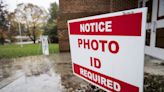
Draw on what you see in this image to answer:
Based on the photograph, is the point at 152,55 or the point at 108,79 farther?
the point at 152,55

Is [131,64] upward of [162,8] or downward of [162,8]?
downward

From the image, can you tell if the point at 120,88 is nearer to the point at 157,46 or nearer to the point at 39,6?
the point at 157,46

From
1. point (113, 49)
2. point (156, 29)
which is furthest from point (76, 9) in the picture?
point (113, 49)

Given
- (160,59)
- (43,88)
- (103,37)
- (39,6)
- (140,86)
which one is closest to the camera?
(140,86)

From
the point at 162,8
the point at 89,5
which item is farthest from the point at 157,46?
the point at 89,5

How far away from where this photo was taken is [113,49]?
1.10 metres

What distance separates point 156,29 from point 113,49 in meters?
6.07

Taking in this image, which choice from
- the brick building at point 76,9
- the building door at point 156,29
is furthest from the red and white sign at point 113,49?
the brick building at point 76,9

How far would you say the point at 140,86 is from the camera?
0.96 meters

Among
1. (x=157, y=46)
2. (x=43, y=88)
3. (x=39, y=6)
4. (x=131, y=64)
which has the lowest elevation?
(x=43, y=88)

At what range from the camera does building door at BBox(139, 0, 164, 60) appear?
6.08 m

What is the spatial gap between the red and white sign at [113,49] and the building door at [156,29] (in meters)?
5.31

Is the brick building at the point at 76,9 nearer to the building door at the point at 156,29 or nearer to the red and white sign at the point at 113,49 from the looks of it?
the building door at the point at 156,29

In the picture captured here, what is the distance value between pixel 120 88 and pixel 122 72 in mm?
124
